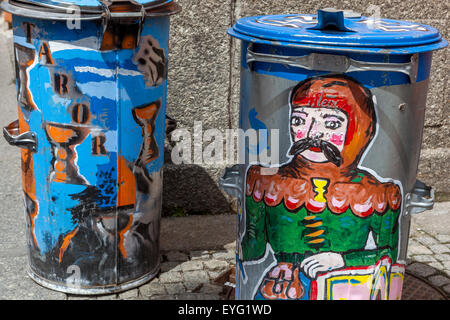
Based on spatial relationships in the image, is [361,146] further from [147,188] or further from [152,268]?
[152,268]

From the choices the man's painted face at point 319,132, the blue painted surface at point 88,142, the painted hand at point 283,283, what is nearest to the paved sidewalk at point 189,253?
the blue painted surface at point 88,142

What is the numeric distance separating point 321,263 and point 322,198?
31 centimetres

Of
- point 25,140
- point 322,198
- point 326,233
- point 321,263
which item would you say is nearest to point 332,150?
point 322,198

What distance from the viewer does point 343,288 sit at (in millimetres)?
2877

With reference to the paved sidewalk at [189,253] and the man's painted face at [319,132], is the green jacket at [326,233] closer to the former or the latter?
the man's painted face at [319,132]

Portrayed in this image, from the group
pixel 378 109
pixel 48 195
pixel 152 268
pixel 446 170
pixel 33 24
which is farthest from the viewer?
pixel 446 170

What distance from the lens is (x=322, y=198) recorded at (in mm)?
2750

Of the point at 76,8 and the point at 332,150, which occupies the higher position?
the point at 76,8

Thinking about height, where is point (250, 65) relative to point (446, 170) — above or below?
above

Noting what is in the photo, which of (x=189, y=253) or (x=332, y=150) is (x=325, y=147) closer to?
(x=332, y=150)

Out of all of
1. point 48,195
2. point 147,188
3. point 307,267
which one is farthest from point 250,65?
point 48,195

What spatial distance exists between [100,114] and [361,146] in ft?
4.75

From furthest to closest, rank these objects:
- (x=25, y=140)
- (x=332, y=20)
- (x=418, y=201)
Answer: (x=25, y=140) < (x=418, y=201) < (x=332, y=20)

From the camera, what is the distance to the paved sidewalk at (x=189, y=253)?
12.5 feet
